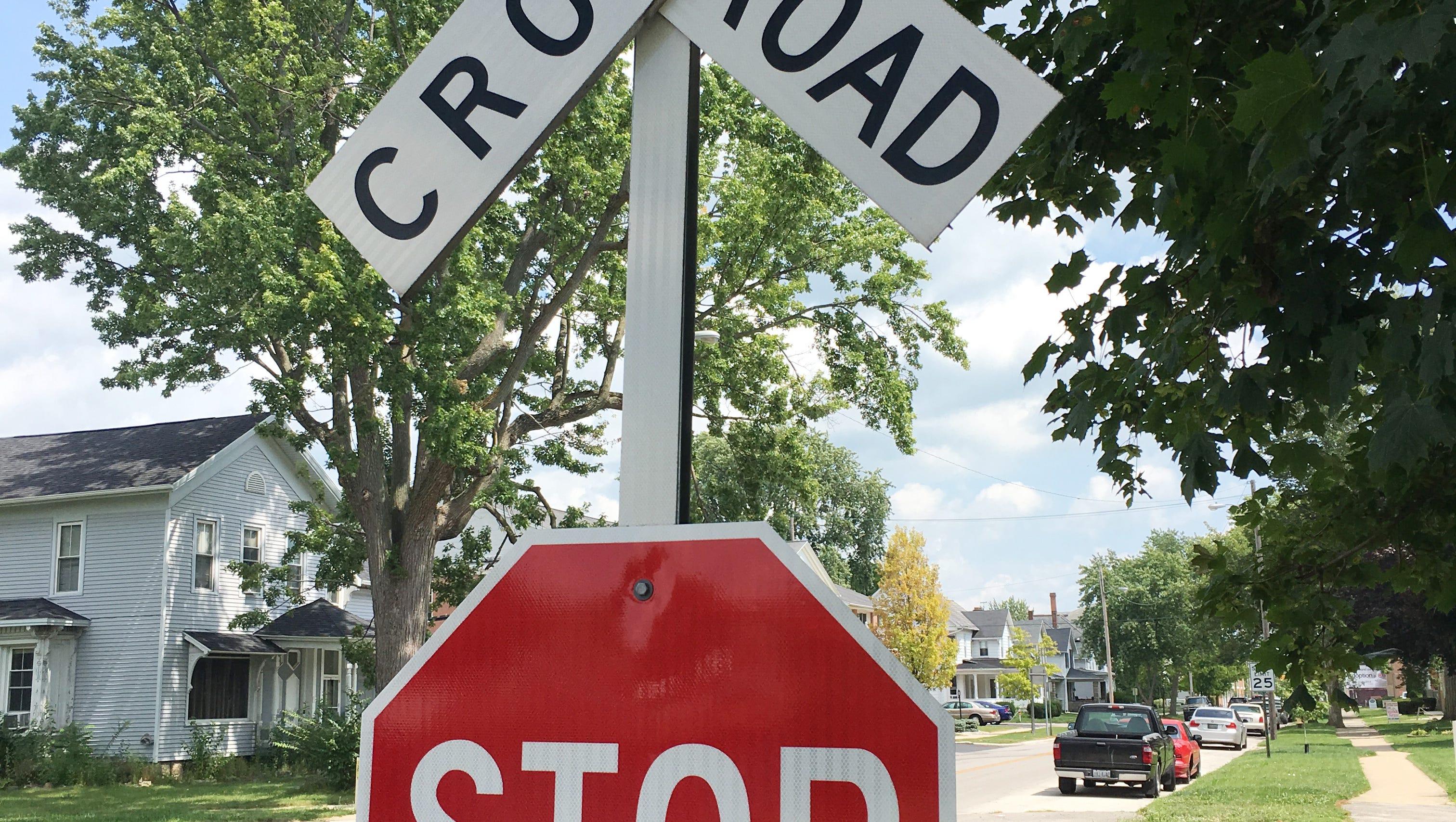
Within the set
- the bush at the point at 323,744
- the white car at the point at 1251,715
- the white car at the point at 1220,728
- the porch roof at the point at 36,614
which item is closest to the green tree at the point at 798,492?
the bush at the point at 323,744

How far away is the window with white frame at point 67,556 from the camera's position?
2612cm

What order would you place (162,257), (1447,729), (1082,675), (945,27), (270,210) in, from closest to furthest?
(945,27) < (270,210) < (162,257) < (1447,729) < (1082,675)

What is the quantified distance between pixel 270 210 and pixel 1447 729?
47418mm

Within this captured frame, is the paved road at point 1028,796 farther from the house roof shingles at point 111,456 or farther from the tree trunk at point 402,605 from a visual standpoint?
the house roof shingles at point 111,456

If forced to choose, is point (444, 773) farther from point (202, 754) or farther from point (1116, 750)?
point (202, 754)

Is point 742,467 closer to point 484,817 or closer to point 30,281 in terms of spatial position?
point 30,281

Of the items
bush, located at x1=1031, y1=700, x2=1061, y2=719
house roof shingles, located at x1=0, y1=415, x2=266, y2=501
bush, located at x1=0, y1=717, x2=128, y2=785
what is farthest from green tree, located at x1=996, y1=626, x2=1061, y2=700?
bush, located at x1=0, y1=717, x2=128, y2=785

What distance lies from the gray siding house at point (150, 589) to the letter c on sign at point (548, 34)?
24.3m

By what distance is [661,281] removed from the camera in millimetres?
1996

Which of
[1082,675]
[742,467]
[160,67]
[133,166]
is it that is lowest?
[1082,675]

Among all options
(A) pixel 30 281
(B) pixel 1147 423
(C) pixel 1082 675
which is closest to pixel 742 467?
(A) pixel 30 281

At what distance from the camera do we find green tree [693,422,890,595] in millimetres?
21875

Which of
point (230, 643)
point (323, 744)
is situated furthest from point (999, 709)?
point (323, 744)

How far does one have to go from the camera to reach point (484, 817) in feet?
5.43
